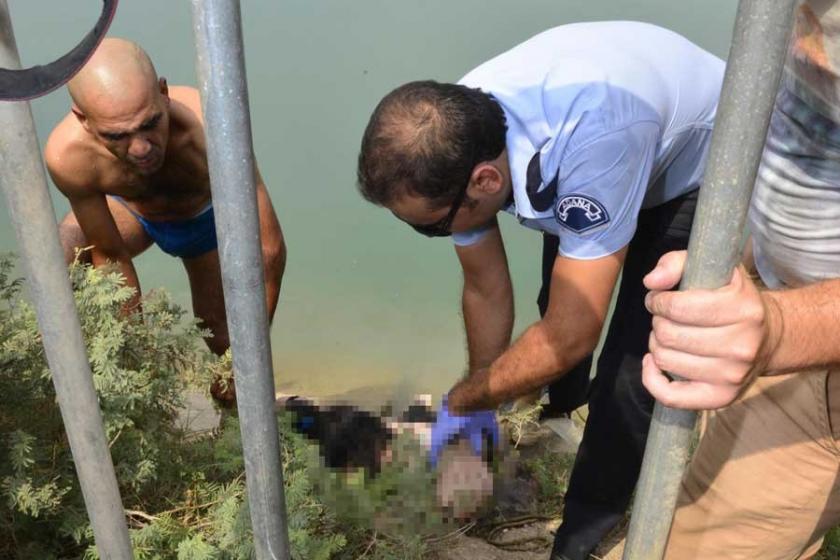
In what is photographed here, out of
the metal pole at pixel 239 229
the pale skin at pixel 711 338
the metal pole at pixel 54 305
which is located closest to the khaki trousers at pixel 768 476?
the pale skin at pixel 711 338

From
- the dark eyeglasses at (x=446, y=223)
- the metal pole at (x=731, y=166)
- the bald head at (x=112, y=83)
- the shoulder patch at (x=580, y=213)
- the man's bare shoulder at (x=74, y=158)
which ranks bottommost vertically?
the man's bare shoulder at (x=74, y=158)

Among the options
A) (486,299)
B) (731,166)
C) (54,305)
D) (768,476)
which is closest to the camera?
(731,166)

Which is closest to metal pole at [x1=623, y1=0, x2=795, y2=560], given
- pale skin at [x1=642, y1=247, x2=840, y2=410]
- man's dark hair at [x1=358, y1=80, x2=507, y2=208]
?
pale skin at [x1=642, y1=247, x2=840, y2=410]

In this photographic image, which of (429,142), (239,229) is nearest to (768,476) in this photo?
(429,142)

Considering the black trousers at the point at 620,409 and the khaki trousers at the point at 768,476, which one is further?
the black trousers at the point at 620,409

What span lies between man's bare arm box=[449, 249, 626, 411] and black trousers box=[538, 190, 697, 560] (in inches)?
11.3

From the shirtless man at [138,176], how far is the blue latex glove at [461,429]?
85 centimetres

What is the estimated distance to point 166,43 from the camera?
4.67 m

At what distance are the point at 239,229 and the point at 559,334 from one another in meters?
1.22

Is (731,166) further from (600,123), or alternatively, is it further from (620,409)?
(620,409)

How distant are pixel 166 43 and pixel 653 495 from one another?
4317 millimetres

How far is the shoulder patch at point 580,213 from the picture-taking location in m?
1.90

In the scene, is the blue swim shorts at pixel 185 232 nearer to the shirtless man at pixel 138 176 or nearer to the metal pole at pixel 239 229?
the shirtless man at pixel 138 176

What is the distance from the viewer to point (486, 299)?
2559mm
